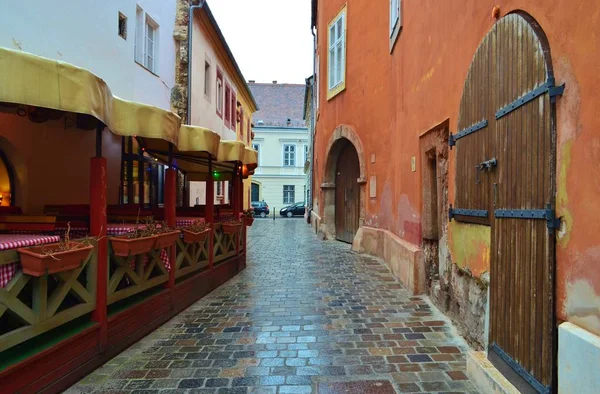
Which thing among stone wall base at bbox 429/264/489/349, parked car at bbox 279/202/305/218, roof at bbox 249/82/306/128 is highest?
roof at bbox 249/82/306/128

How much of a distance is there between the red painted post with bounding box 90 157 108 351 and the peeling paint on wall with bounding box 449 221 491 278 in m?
3.41

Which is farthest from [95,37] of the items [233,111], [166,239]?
[233,111]

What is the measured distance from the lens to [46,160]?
7.17 meters

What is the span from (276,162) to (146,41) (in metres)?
29.8

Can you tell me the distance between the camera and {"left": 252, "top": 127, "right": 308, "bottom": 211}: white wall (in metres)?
39.6

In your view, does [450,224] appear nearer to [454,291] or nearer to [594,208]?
[454,291]

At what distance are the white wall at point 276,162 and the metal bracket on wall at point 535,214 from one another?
36679 millimetres

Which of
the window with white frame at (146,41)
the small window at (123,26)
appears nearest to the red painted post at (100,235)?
the small window at (123,26)

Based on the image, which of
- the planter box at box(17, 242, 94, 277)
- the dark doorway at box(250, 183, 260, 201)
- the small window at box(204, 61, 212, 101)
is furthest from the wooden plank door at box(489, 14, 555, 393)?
the dark doorway at box(250, 183, 260, 201)

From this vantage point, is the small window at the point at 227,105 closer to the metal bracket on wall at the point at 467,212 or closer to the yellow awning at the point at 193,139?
the yellow awning at the point at 193,139

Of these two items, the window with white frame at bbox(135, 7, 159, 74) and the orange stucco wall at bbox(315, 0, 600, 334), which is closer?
the orange stucco wall at bbox(315, 0, 600, 334)

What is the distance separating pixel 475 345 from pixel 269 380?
2.02 m

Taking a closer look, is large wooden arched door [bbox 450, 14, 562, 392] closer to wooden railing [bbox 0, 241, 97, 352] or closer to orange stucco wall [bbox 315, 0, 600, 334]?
orange stucco wall [bbox 315, 0, 600, 334]

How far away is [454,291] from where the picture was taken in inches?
188
